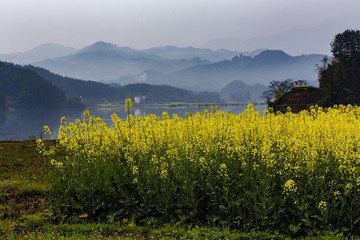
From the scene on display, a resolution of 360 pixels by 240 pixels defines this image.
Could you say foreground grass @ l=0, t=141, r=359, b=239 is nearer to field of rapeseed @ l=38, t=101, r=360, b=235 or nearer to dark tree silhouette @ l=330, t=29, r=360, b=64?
field of rapeseed @ l=38, t=101, r=360, b=235

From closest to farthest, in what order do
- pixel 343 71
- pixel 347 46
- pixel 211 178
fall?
pixel 211 178
pixel 343 71
pixel 347 46

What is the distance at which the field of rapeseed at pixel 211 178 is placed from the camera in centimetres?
873

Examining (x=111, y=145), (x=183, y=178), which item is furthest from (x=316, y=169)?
(x=111, y=145)

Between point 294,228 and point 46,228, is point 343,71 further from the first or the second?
point 46,228

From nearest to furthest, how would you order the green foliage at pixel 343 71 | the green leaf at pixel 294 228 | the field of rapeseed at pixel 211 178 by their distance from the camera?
the green leaf at pixel 294 228, the field of rapeseed at pixel 211 178, the green foliage at pixel 343 71

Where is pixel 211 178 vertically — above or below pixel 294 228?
above

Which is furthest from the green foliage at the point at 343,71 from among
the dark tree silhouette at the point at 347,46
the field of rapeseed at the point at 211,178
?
the field of rapeseed at the point at 211,178

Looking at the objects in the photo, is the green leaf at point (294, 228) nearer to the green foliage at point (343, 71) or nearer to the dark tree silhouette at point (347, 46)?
the green foliage at point (343, 71)

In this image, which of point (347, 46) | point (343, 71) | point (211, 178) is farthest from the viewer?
point (347, 46)

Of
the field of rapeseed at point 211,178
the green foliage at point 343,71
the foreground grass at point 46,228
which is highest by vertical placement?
A: the green foliage at point 343,71

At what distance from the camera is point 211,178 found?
375 inches

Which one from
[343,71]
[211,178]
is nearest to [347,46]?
[343,71]

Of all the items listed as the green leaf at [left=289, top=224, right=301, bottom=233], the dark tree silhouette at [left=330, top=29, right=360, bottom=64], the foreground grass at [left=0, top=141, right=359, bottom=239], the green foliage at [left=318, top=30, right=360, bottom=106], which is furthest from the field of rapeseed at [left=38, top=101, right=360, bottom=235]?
the dark tree silhouette at [left=330, top=29, right=360, bottom=64]

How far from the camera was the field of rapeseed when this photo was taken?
8734 mm
